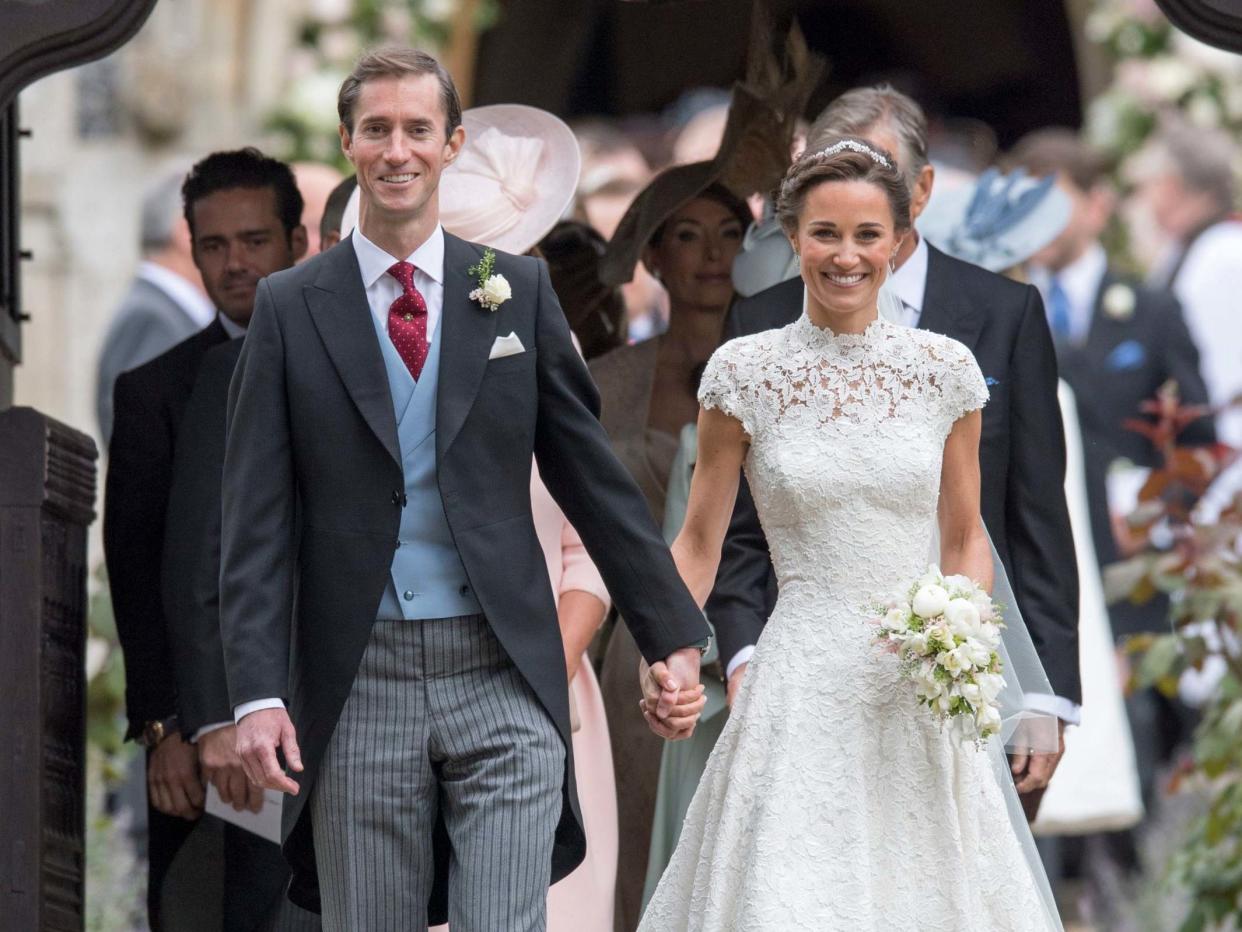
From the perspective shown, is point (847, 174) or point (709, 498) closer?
point (847, 174)

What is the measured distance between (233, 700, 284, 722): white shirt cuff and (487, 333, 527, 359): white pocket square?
2.47 feet

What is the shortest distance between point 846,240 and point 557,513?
1074 mm

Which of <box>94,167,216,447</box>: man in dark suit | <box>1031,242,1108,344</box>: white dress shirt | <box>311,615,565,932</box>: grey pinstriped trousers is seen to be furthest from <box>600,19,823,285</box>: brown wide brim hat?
<box>1031,242,1108,344</box>: white dress shirt

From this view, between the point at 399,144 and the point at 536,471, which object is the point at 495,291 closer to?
the point at 399,144

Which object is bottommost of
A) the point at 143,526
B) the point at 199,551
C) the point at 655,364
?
the point at 199,551

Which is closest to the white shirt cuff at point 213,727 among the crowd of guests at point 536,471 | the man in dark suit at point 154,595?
the crowd of guests at point 536,471

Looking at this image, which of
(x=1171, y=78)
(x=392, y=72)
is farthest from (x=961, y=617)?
(x=1171, y=78)

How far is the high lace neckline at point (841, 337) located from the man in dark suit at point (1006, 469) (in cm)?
64

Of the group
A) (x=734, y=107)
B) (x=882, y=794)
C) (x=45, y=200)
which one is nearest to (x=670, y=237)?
(x=734, y=107)

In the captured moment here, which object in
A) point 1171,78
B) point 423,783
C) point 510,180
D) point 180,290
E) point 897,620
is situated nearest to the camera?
point 423,783

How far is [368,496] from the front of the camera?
5.03 metres

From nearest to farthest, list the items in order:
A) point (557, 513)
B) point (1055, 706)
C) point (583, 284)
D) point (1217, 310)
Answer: point (1055, 706) → point (557, 513) → point (583, 284) → point (1217, 310)

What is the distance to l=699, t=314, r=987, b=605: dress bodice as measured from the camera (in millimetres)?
5469

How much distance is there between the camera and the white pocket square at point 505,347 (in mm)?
5137
